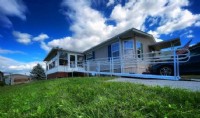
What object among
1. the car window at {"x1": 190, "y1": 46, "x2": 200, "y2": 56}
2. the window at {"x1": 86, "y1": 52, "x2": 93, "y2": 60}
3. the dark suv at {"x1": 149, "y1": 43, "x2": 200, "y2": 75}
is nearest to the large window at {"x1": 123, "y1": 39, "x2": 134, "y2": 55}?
the dark suv at {"x1": 149, "y1": 43, "x2": 200, "y2": 75}

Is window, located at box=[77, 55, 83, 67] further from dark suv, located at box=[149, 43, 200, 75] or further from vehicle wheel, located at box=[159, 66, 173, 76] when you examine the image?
dark suv, located at box=[149, 43, 200, 75]

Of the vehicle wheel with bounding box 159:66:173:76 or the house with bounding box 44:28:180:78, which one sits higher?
the house with bounding box 44:28:180:78

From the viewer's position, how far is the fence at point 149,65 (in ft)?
27.9

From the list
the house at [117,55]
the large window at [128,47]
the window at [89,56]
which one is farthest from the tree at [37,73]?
the large window at [128,47]

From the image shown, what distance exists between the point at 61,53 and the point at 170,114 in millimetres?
18387

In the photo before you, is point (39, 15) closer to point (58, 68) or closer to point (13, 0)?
point (13, 0)

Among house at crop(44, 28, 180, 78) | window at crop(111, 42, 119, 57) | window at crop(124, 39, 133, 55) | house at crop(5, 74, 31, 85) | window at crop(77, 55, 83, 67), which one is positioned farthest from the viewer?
house at crop(5, 74, 31, 85)

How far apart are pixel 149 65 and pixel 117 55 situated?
10.5 feet

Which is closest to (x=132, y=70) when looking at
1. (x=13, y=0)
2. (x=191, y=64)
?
(x=191, y=64)

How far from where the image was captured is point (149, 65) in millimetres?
14375

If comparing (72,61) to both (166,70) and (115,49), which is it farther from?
(166,70)

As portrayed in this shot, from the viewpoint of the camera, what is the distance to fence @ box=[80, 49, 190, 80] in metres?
8.50

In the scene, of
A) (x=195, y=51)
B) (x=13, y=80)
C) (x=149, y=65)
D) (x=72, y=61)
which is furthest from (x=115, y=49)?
(x=13, y=80)

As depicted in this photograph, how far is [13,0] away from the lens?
9359 mm
